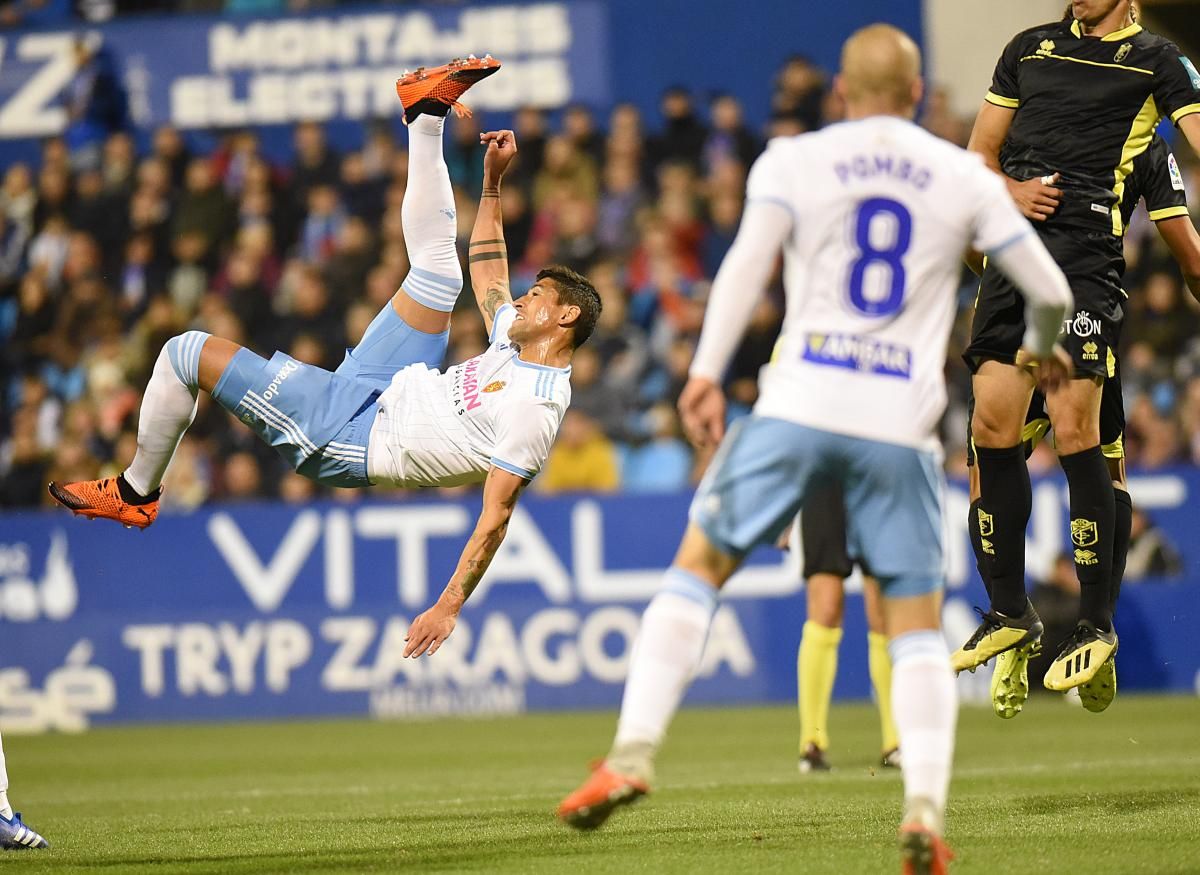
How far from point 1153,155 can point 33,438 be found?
38.3ft

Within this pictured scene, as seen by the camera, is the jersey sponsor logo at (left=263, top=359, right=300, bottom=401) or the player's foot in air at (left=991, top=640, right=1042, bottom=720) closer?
the player's foot in air at (left=991, top=640, right=1042, bottom=720)

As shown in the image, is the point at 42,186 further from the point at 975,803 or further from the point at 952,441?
the point at 975,803

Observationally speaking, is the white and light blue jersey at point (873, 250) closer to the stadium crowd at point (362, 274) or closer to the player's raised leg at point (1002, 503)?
the player's raised leg at point (1002, 503)

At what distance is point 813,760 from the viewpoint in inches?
372

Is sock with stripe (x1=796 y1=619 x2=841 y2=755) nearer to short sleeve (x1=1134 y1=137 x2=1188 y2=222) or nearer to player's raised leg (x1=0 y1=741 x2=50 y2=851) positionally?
short sleeve (x1=1134 y1=137 x2=1188 y2=222)

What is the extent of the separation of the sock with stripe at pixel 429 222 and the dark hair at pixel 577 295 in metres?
0.46

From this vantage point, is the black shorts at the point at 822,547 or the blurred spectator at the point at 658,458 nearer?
the black shorts at the point at 822,547

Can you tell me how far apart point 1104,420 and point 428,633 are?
10.6 ft

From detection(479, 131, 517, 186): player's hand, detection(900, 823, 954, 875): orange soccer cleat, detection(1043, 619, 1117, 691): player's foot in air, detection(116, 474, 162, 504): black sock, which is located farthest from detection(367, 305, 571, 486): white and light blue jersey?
detection(900, 823, 954, 875): orange soccer cleat

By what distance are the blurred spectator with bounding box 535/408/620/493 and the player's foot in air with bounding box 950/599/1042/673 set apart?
7.54 metres

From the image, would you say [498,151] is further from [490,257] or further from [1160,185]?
[1160,185]

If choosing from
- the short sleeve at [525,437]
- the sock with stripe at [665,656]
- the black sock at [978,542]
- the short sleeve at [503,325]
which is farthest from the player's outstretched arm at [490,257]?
the sock with stripe at [665,656]

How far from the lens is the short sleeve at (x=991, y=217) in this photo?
496 cm

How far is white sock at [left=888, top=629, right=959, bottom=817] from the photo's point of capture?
4898mm
